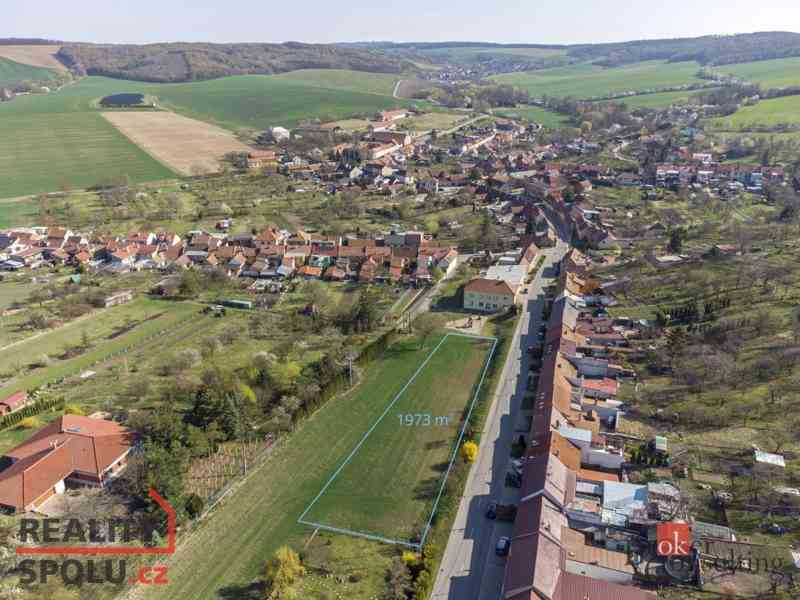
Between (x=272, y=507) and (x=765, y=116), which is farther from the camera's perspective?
(x=765, y=116)

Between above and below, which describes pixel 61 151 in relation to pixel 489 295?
above

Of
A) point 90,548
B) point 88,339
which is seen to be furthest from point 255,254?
point 90,548

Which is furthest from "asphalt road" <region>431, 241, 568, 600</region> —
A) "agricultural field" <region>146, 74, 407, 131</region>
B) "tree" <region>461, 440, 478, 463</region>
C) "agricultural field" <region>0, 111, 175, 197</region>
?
"agricultural field" <region>146, 74, 407, 131</region>

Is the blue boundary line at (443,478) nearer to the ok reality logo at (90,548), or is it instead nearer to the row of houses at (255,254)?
the ok reality logo at (90,548)

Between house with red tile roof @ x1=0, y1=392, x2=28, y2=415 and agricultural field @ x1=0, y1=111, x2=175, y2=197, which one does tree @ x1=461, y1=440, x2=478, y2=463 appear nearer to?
house with red tile roof @ x1=0, y1=392, x2=28, y2=415

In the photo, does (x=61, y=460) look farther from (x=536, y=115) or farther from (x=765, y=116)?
(x=536, y=115)
